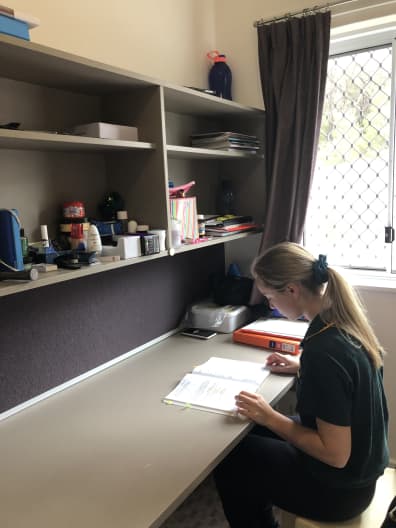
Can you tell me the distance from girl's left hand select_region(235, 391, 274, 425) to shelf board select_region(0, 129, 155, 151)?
90cm

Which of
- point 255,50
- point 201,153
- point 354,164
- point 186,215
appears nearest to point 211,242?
point 186,215

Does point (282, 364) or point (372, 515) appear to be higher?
point (282, 364)

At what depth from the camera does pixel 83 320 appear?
69.7 inches

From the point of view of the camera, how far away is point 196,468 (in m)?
1.20

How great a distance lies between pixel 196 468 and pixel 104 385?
2.06 ft

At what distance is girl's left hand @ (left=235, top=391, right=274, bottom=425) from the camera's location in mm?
1424

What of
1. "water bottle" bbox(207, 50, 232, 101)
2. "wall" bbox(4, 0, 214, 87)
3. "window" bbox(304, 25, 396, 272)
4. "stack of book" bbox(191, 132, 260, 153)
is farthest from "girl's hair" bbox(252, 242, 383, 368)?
"water bottle" bbox(207, 50, 232, 101)

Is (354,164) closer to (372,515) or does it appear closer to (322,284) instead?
Answer: (322,284)

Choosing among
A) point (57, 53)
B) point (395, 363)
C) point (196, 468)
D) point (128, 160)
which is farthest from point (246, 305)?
point (57, 53)

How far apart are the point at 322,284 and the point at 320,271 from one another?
0.05 meters

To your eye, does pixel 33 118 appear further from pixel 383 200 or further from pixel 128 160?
pixel 383 200

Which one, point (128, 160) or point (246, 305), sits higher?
point (128, 160)

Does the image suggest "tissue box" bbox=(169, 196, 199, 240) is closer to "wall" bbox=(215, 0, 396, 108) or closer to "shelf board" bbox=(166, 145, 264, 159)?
"shelf board" bbox=(166, 145, 264, 159)

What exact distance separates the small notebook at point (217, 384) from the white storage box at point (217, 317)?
34 cm
